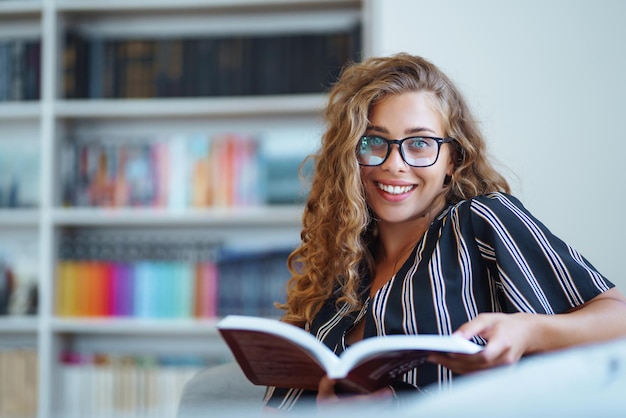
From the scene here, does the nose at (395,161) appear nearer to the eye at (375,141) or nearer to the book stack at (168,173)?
the eye at (375,141)

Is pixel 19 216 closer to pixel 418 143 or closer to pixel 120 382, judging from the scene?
pixel 120 382

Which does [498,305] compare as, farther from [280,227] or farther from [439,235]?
[280,227]

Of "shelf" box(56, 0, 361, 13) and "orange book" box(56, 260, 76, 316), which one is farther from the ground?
"shelf" box(56, 0, 361, 13)

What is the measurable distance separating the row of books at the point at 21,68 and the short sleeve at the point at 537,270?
1.94 m

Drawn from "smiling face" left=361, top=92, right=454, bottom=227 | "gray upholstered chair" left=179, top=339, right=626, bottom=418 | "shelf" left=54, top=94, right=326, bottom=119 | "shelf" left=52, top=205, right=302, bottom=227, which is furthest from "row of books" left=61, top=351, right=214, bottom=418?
"gray upholstered chair" left=179, top=339, right=626, bottom=418

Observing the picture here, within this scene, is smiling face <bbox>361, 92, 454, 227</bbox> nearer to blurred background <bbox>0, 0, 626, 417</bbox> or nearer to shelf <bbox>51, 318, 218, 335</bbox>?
blurred background <bbox>0, 0, 626, 417</bbox>

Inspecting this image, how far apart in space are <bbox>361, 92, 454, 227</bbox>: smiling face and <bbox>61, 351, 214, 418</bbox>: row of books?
4.51ft

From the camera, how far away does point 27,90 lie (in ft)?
8.23

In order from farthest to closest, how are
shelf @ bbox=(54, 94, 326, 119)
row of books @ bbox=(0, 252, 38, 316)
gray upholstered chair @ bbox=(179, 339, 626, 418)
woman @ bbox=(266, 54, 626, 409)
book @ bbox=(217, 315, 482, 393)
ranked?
row of books @ bbox=(0, 252, 38, 316), shelf @ bbox=(54, 94, 326, 119), woman @ bbox=(266, 54, 626, 409), book @ bbox=(217, 315, 482, 393), gray upholstered chair @ bbox=(179, 339, 626, 418)

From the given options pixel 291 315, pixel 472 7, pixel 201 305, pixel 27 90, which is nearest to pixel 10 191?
pixel 27 90

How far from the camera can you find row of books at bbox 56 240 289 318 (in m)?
2.45

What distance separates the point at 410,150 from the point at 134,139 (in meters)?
1.59

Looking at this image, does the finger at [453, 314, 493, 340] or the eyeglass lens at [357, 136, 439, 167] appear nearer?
the finger at [453, 314, 493, 340]

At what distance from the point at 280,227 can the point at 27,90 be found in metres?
1.04
